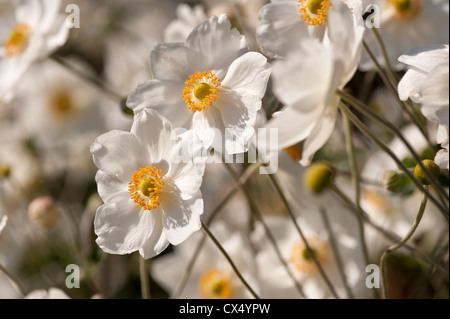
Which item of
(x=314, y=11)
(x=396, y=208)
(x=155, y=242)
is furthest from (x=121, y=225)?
(x=396, y=208)

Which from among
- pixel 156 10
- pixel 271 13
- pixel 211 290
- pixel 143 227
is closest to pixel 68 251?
pixel 211 290

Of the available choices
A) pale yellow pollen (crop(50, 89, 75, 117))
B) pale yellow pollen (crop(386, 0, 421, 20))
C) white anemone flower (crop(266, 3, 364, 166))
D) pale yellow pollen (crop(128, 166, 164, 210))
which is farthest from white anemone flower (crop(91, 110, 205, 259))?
pale yellow pollen (crop(50, 89, 75, 117))

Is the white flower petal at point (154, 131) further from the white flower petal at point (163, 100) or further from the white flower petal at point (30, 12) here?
the white flower petal at point (30, 12)

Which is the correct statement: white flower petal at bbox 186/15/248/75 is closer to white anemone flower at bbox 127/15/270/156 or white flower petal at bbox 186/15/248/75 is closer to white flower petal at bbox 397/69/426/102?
white anemone flower at bbox 127/15/270/156

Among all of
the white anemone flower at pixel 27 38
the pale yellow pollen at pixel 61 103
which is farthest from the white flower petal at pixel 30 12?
the pale yellow pollen at pixel 61 103

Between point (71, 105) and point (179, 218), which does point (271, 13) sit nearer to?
point (179, 218)
